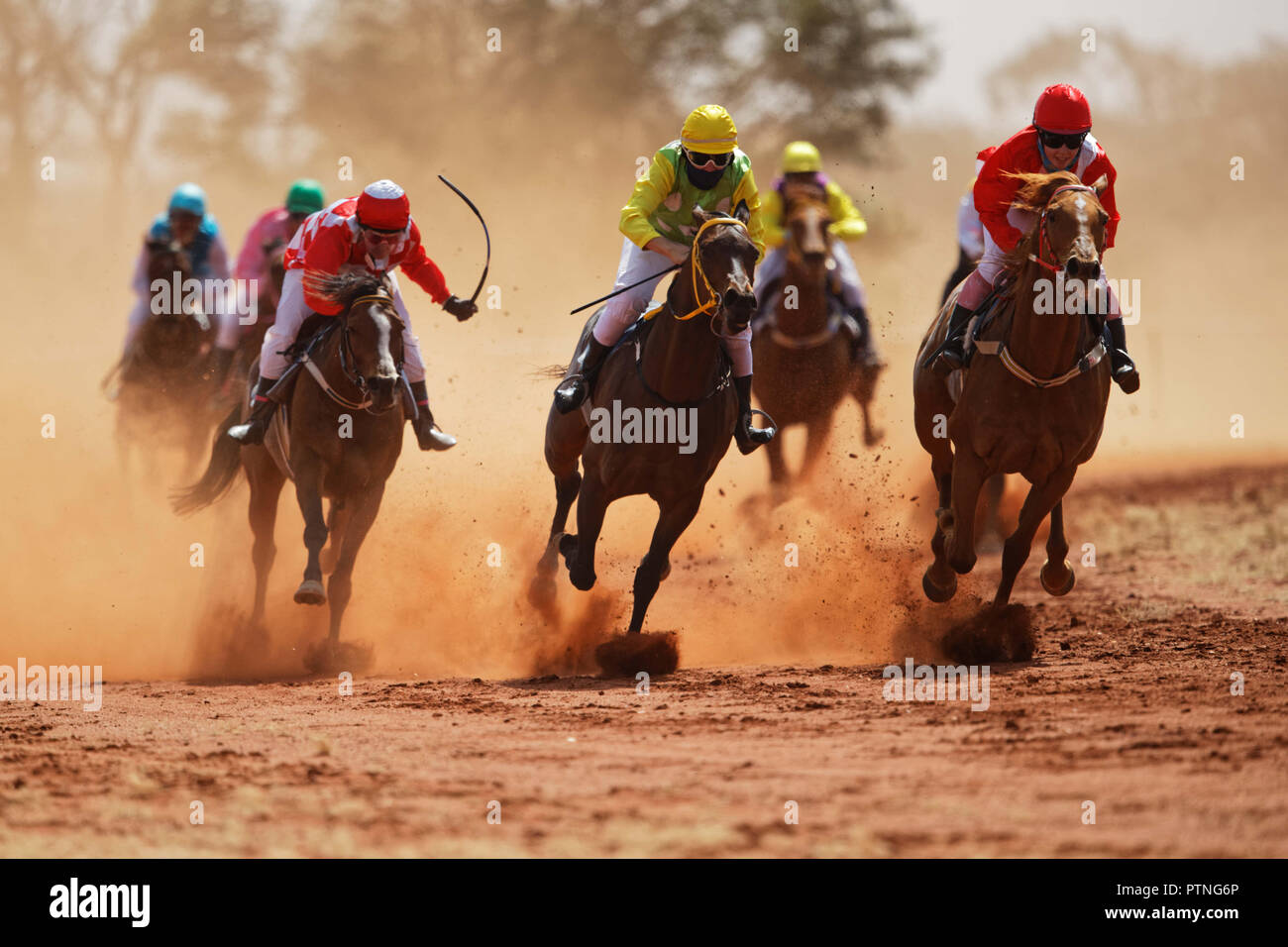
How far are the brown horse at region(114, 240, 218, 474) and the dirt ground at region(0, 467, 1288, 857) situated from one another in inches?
194

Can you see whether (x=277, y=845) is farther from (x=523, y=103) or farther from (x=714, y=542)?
(x=523, y=103)

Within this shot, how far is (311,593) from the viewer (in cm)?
952

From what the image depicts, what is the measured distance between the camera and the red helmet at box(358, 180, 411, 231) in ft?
33.0

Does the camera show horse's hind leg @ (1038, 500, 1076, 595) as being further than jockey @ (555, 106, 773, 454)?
Yes

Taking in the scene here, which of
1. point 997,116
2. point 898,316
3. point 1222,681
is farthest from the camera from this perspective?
point 997,116

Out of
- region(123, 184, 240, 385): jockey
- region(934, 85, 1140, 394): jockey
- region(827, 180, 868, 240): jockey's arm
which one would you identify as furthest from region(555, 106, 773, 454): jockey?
region(827, 180, 868, 240): jockey's arm

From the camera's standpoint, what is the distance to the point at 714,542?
1469cm

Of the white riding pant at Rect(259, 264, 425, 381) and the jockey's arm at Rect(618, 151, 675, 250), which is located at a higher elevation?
the jockey's arm at Rect(618, 151, 675, 250)

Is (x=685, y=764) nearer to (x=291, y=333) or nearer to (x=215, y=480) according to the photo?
(x=291, y=333)

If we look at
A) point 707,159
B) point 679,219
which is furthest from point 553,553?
point 707,159

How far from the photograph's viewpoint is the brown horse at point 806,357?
1417cm

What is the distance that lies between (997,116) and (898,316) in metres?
63.2

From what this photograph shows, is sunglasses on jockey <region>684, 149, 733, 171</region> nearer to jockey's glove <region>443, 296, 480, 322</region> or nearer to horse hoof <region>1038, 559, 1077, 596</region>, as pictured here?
jockey's glove <region>443, 296, 480, 322</region>
